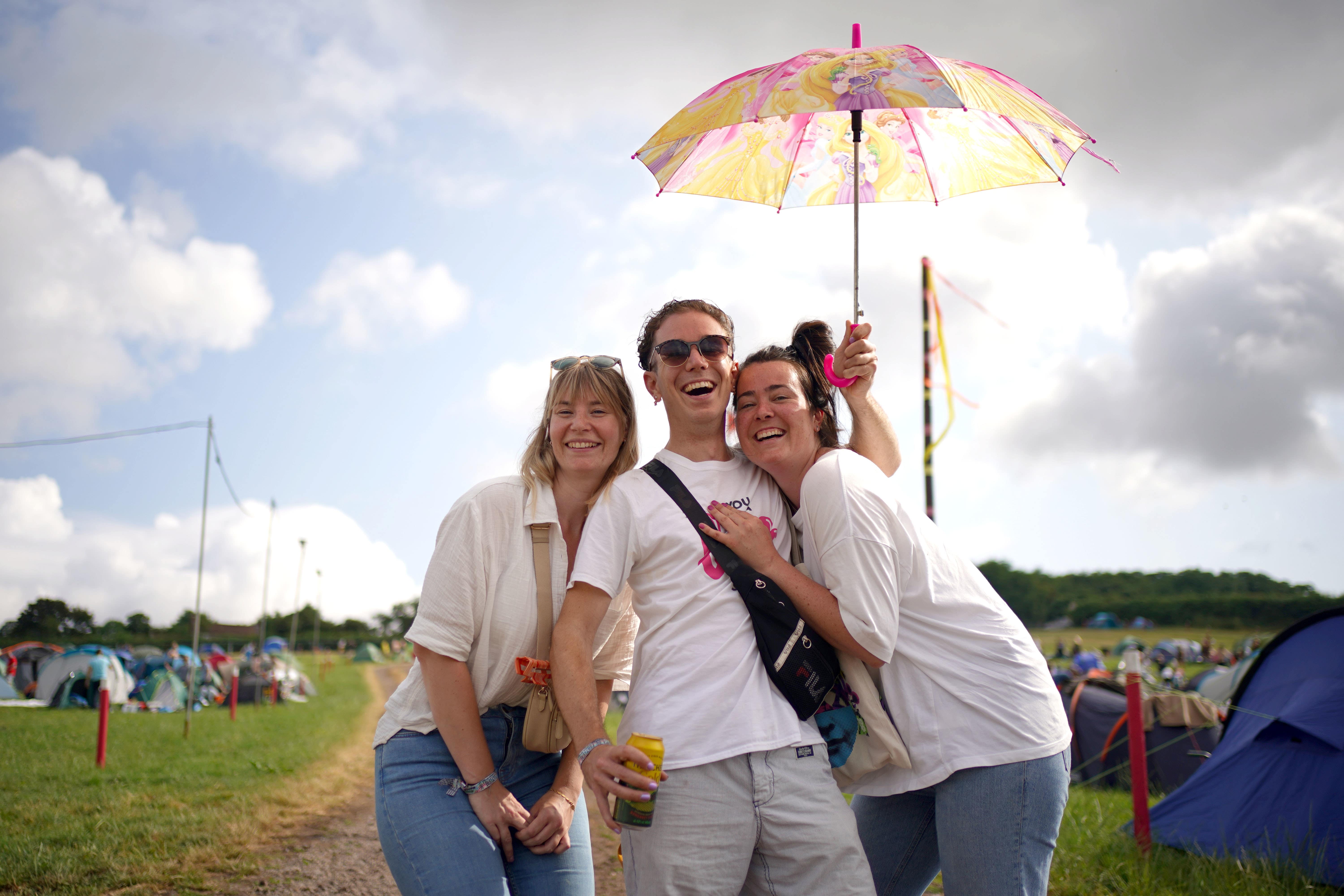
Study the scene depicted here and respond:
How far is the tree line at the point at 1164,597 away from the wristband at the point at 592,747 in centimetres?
5718

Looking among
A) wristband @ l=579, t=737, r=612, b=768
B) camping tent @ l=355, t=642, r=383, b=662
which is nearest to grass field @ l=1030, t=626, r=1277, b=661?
camping tent @ l=355, t=642, r=383, b=662

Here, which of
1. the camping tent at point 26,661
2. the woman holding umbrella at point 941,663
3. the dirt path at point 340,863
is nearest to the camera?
the woman holding umbrella at point 941,663

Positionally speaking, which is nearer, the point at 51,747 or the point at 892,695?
the point at 892,695

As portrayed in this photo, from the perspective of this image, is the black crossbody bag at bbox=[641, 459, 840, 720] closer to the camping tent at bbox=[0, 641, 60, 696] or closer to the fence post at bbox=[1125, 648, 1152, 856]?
the fence post at bbox=[1125, 648, 1152, 856]

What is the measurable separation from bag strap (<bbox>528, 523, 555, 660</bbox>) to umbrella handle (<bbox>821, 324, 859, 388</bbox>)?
1.04 meters

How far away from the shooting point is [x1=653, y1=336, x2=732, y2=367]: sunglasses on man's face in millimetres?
2682

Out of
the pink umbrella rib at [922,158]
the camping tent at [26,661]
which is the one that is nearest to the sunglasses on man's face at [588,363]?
the pink umbrella rib at [922,158]

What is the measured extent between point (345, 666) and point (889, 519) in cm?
5656

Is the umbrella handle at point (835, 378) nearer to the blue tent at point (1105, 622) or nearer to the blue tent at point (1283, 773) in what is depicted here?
the blue tent at point (1283, 773)

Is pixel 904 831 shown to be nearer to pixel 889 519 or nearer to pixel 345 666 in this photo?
Result: pixel 889 519

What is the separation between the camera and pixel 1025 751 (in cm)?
223

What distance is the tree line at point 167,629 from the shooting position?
5469 centimetres

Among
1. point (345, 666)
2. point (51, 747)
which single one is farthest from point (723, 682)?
point (345, 666)

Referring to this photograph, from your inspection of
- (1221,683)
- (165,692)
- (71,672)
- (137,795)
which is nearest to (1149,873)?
(137,795)
